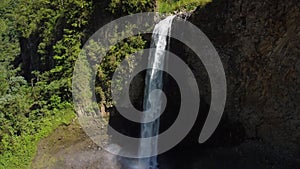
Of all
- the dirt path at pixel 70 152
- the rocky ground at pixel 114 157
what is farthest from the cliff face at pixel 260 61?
the dirt path at pixel 70 152

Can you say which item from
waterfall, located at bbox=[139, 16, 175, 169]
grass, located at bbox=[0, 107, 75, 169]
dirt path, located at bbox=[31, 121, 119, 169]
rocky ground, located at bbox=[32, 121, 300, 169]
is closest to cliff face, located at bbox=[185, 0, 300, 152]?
rocky ground, located at bbox=[32, 121, 300, 169]

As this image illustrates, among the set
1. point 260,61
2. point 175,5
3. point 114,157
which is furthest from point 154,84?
point 260,61

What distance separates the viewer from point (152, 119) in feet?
41.4

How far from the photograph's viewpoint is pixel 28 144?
41.2ft

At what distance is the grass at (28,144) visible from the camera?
12273 mm

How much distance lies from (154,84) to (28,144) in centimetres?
480

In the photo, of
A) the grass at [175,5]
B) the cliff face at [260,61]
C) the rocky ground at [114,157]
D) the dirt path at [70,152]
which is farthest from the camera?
the grass at [175,5]

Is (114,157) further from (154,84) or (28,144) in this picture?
(28,144)

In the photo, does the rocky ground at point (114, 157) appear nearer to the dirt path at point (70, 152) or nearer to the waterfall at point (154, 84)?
the dirt path at point (70, 152)

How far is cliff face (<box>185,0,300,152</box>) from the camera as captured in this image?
9.40 metres

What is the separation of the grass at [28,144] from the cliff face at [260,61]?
17.0 feet

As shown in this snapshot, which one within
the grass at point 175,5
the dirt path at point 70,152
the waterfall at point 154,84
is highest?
the grass at point 175,5

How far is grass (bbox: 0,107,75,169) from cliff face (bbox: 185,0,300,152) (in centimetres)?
517

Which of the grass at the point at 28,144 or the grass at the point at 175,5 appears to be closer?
the grass at the point at 28,144
